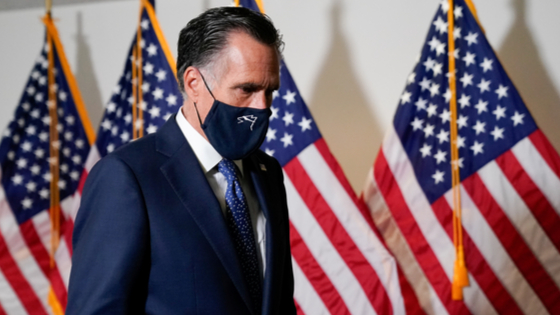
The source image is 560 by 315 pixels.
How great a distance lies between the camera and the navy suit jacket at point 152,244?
38.5 inches

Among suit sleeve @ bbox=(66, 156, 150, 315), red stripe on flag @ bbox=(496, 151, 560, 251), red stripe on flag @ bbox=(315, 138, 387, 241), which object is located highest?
suit sleeve @ bbox=(66, 156, 150, 315)

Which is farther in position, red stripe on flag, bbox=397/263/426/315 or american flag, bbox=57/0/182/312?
american flag, bbox=57/0/182/312

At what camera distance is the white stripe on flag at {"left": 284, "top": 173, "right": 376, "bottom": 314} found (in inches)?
102

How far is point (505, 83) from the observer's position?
8.68 feet

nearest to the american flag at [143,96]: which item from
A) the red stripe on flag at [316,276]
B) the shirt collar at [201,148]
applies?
the red stripe on flag at [316,276]

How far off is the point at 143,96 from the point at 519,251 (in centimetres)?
207

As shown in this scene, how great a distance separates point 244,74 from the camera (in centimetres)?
118

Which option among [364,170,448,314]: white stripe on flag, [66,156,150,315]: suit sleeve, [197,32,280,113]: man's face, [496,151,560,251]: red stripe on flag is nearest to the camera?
[66,156,150,315]: suit sleeve

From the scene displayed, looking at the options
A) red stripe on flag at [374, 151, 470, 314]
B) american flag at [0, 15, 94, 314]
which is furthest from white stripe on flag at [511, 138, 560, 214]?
american flag at [0, 15, 94, 314]

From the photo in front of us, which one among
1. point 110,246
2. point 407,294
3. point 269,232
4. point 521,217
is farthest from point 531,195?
point 110,246

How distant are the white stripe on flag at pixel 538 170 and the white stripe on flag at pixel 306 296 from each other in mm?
1176

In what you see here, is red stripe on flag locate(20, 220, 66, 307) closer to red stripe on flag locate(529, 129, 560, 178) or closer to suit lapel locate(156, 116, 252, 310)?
suit lapel locate(156, 116, 252, 310)

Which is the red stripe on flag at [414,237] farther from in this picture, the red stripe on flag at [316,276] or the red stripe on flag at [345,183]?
the red stripe on flag at [316,276]

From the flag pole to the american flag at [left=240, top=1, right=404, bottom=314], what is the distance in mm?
281
